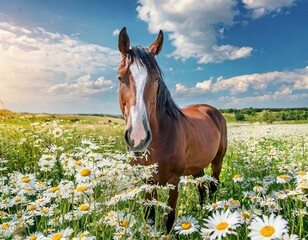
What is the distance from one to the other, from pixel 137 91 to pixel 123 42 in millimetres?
910

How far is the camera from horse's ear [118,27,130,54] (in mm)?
3730

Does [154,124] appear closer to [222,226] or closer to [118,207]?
[118,207]

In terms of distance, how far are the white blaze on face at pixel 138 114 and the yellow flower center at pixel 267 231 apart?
149cm

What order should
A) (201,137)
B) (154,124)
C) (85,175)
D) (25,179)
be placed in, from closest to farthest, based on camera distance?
1. (85,175)
2. (25,179)
3. (154,124)
4. (201,137)

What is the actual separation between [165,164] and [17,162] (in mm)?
3969

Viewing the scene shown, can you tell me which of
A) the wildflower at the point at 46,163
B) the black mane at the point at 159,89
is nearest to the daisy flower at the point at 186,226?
the wildflower at the point at 46,163

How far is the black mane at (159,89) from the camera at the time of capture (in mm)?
3396

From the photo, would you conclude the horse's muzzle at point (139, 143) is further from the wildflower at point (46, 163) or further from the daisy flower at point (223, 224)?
the daisy flower at point (223, 224)

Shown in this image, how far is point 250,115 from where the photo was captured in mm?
49406

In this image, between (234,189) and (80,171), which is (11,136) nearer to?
(234,189)

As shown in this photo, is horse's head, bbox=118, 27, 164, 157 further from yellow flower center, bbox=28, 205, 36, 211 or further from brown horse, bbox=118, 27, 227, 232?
yellow flower center, bbox=28, 205, 36, 211

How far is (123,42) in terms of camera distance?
3.75 metres

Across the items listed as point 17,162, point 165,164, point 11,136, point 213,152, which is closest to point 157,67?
point 165,164

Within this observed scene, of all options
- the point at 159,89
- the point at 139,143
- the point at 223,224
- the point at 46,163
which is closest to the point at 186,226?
the point at 223,224
